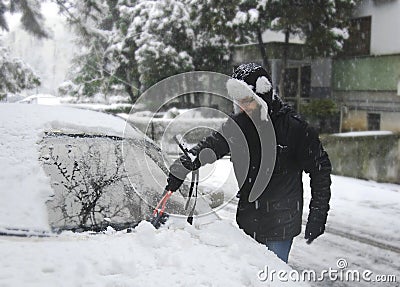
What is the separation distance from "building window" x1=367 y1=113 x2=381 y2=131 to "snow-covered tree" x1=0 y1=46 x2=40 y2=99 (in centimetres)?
1096

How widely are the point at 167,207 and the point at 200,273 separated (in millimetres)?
969

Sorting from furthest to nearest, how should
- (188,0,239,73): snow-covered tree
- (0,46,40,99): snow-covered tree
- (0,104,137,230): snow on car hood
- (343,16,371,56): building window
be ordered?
(343,16,371,56): building window
(188,0,239,73): snow-covered tree
(0,46,40,99): snow-covered tree
(0,104,137,230): snow on car hood

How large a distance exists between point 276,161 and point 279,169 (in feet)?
0.18

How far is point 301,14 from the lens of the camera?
44.6 feet

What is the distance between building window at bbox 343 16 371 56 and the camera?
16.7m

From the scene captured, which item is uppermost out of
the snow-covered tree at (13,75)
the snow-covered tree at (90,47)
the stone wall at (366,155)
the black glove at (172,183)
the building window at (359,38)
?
A: the building window at (359,38)

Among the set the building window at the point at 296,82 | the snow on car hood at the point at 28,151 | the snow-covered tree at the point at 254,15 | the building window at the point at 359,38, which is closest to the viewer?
the snow on car hood at the point at 28,151

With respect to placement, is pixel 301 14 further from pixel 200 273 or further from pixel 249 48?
pixel 200 273

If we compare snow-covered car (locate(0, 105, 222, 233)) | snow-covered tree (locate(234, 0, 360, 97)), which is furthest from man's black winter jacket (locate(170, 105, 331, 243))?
snow-covered tree (locate(234, 0, 360, 97))

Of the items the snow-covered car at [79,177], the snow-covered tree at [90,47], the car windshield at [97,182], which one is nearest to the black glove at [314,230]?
the snow-covered car at [79,177]

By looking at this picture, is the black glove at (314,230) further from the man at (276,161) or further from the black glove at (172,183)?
the black glove at (172,183)

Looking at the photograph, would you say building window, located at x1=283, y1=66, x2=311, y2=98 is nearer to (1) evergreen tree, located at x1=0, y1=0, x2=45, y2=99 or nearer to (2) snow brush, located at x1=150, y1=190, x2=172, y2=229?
(1) evergreen tree, located at x1=0, y1=0, x2=45, y2=99

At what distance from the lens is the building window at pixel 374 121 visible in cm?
1633

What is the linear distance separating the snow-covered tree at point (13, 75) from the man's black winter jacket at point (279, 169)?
983 cm
